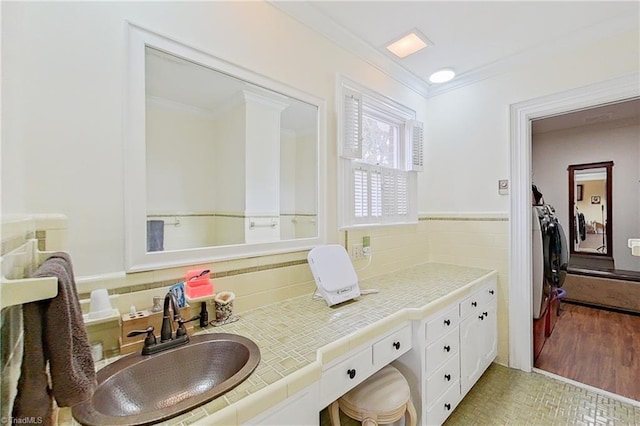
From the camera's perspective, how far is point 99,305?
1008 millimetres

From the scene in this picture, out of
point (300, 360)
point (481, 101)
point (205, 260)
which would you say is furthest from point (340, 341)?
point (481, 101)

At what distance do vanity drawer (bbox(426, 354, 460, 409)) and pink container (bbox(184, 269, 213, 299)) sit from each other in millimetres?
1230

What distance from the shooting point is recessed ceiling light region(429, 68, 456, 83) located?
7.77 ft

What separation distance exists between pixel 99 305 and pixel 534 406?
8.29ft

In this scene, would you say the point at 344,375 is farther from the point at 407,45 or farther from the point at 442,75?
the point at 442,75

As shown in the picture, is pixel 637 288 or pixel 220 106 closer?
pixel 220 106

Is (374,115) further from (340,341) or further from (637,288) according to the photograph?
(637,288)

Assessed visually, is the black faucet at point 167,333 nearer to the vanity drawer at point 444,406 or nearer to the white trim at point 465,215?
the vanity drawer at point 444,406

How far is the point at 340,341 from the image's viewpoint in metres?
1.13

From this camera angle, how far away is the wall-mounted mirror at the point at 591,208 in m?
3.94

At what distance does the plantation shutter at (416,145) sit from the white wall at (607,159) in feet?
10.2

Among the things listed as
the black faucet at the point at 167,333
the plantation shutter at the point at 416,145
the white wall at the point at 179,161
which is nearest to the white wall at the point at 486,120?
the plantation shutter at the point at 416,145

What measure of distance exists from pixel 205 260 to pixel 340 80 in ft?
4.72

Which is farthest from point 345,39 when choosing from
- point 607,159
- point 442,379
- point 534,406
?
point 607,159
